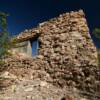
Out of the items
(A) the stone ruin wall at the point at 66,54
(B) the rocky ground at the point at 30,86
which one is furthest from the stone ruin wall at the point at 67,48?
(B) the rocky ground at the point at 30,86

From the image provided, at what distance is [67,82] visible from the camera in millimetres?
12430

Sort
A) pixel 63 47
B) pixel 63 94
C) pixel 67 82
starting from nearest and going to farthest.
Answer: pixel 63 94 → pixel 67 82 → pixel 63 47

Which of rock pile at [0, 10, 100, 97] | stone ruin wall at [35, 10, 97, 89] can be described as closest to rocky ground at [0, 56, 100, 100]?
rock pile at [0, 10, 100, 97]

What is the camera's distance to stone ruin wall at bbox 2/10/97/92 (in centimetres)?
1243

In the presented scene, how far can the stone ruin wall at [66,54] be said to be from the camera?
12430 mm

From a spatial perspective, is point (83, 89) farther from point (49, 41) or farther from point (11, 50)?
point (11, 50)

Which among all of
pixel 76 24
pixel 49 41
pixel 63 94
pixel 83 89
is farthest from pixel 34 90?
pixel 76 24

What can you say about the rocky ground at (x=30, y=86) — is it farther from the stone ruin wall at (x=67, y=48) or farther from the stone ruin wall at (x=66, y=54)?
the stone ruin wall at (x=67, y=48)

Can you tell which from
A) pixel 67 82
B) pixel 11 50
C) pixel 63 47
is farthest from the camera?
pixel 11 50

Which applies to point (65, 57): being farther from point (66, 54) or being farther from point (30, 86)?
point (30, 86)

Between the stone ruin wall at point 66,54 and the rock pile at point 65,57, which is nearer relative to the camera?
the rock pile at point 65,57

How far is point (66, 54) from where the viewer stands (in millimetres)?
13625

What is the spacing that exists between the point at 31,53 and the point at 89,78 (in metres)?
4.90

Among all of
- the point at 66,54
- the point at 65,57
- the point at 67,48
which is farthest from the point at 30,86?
the point at 67,48
